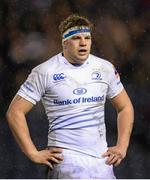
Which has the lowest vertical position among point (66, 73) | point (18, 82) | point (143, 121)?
point (143, 121)

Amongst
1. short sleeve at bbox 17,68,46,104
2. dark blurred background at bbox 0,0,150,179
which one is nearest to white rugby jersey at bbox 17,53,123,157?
short sleeve at bbox 17,68,46,104

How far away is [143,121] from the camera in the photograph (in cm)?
421

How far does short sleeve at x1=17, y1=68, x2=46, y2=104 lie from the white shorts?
0.29 meters

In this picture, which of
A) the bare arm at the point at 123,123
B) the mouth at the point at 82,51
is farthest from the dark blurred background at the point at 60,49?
the mouth at the point at 82,51

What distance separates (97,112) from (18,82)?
1.23 metres

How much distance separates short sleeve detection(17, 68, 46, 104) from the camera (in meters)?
2.95

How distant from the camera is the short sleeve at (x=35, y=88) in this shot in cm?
295

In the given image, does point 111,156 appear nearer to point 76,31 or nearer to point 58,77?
point 58,77

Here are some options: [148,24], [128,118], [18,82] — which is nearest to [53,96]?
[128,118]

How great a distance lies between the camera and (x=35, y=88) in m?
2.96

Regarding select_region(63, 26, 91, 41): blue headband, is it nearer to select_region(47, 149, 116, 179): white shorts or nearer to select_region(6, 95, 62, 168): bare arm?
select_region(6, 95, 62, 168): bare arm

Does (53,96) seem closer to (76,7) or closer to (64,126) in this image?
(64,126)

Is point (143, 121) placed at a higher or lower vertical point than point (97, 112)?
lower

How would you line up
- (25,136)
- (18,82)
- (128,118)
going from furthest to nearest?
1. (18,82)
2. (128,118)
3. (25,136)
